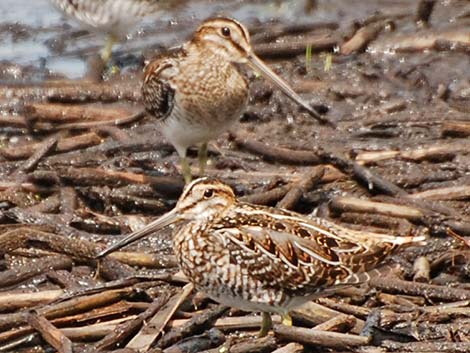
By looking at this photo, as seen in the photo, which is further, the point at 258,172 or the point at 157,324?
the point at 258,172

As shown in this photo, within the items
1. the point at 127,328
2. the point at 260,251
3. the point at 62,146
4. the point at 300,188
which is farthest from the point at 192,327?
the point at 62,146

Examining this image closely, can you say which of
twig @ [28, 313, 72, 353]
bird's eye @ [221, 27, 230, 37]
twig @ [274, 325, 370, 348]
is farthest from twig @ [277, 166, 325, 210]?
twig @ [28, 313, 72, 353]

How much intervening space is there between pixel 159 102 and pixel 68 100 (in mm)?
1499

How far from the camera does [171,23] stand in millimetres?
11367

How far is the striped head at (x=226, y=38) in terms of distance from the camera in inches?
309

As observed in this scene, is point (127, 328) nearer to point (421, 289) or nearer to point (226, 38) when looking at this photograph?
point (421, 289)

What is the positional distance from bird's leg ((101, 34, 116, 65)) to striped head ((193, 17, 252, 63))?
2452 mm

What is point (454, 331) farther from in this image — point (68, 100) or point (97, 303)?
point (68, 100)

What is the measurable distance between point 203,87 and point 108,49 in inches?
109

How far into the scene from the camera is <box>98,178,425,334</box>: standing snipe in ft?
18.9

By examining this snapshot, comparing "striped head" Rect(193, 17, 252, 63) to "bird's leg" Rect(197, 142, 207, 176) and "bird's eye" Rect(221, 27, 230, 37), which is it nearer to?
"bird's eye" Rect(221, 27, 230, 37)

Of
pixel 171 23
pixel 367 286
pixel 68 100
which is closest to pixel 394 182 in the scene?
pixel 367 286

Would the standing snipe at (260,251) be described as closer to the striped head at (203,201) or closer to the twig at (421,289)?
the striped head at (203,201)

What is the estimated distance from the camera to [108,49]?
10.4 metres
